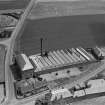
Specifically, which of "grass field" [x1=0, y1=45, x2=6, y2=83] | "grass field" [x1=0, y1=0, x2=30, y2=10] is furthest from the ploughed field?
"grass field" [x1=0, y1=0, x2=30, y2=10]

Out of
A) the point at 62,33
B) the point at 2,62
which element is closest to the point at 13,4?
the point at 62,33

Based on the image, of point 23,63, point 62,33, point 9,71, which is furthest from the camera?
point 62,33

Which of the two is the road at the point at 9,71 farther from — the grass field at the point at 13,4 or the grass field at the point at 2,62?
the grass field at the point at 13,4

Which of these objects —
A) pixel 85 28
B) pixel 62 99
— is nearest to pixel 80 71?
pixel 62 99

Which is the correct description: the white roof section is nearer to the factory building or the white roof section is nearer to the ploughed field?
the factory building

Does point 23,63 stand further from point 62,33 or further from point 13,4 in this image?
point 13,4

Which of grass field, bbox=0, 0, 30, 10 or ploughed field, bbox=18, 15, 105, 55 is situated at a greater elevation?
grass field, bbox=0, 0, 30, 10

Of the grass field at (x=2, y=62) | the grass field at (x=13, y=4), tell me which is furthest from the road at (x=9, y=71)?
the grass field at (x=13, y=4)

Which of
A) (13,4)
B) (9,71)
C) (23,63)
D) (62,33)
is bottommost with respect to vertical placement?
(9,71)
